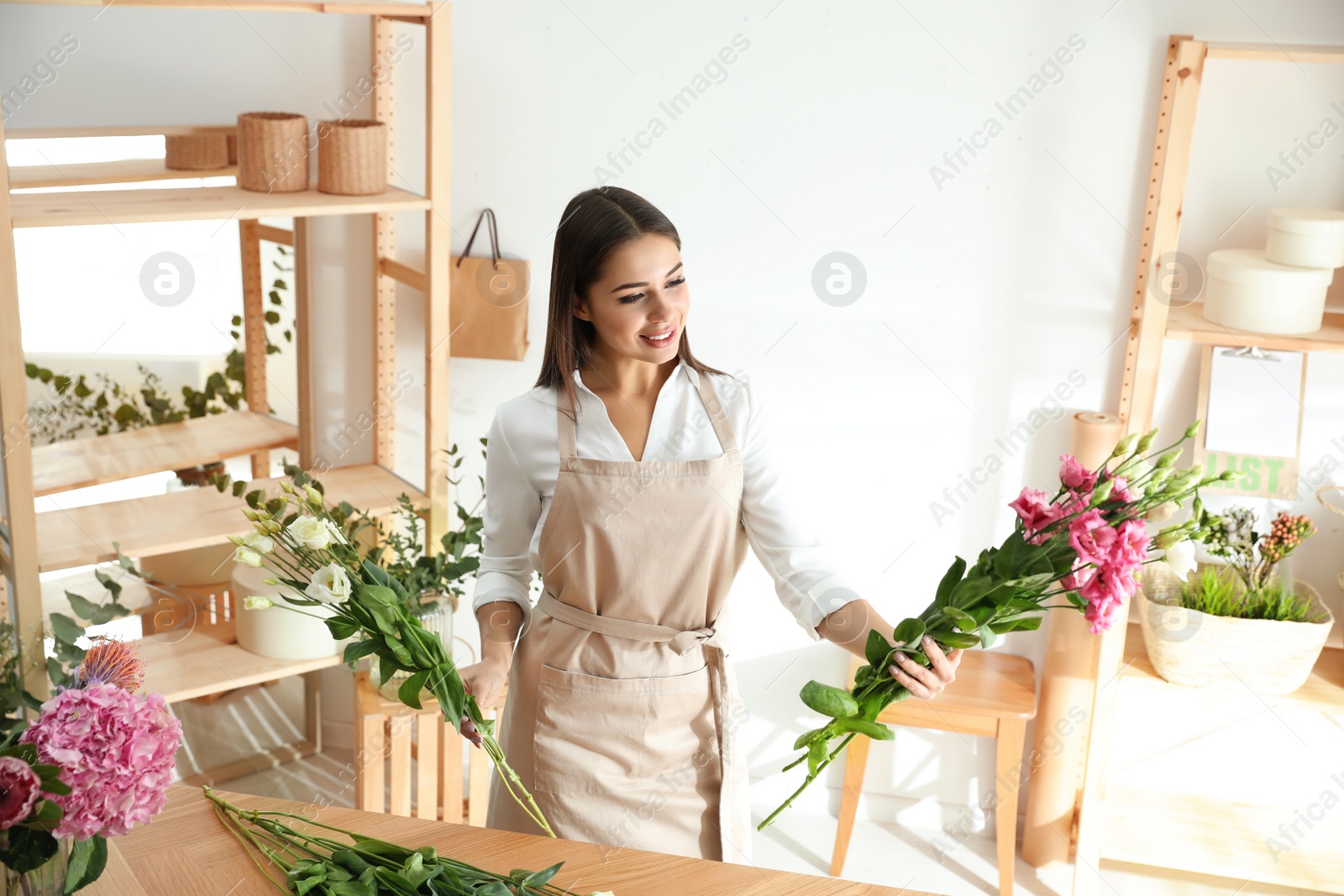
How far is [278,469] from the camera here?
2840mm

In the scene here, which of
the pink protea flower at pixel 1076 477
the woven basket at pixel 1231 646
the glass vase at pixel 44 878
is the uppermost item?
the pink protea flower at pixel 1076 477

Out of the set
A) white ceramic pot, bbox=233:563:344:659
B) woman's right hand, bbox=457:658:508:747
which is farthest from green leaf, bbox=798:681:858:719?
white ceramic pot, bbox=233:563:344:659

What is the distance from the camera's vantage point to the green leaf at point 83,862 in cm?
101

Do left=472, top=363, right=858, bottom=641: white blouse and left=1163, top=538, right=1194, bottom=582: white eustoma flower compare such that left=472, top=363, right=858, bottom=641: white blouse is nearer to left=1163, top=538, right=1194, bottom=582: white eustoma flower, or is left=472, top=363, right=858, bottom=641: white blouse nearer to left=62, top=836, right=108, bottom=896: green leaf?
left=1163, top=538, right=1194, bottom=582: white eustoma flower

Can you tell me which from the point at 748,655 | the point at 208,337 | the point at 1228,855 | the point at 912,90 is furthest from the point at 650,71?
the point at 1228,855

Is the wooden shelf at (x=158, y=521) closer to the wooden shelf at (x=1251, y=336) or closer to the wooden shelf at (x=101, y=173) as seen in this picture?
the wooden shelf at (x=101, y=173)

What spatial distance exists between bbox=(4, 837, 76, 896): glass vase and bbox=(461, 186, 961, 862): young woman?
0.64 metres

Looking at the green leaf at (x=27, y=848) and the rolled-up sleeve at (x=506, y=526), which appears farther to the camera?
the rolled-up sleeve at (x=506, y=526)

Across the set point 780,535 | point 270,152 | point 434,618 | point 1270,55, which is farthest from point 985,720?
point 270,152

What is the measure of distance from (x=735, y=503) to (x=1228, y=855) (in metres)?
1.63

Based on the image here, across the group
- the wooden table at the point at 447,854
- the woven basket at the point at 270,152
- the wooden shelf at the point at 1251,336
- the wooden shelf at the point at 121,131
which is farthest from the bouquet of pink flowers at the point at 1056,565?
the wooden shelf at the point at 121,131

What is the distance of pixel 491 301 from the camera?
8.81ft

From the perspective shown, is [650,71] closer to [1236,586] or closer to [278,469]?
[278,469]

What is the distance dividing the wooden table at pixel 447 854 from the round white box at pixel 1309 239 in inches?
63.3
